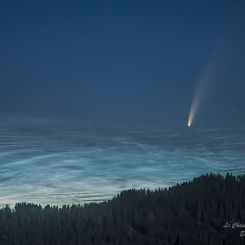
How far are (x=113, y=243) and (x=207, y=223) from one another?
143 ft

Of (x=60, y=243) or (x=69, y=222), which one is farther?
(x=69, y=222)

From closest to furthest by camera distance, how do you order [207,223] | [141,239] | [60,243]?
1. [60,243]
2. [141,239]
3. [207,223]

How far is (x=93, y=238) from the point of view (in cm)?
18400

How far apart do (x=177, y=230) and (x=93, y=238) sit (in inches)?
1443

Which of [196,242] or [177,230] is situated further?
[177,230]

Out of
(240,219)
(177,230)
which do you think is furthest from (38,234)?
(240,219)

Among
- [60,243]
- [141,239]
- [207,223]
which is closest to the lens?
[60,243]

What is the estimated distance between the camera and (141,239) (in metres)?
182

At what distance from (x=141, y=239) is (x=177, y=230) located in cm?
2324

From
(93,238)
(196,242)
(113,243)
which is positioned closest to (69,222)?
(93,238)

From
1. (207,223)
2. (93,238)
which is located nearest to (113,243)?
(93,238)

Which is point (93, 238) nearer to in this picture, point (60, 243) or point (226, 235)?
point (60, 243)

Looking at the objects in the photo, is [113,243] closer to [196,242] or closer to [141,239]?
[141,239]

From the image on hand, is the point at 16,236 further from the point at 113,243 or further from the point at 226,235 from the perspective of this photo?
the point at 226,235
